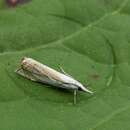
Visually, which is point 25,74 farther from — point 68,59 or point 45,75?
point 68,59

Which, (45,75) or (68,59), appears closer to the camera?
(45,75)

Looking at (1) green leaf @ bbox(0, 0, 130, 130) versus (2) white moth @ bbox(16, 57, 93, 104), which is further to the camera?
(2) white moth @ bbox(16, 57, 93, 104)

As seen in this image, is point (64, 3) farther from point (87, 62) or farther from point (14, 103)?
point (14, 103)

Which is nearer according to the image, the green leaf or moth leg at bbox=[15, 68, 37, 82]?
the green leaf

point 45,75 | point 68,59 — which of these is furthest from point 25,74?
point 68,59

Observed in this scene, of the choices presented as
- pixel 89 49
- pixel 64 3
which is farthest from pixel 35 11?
pixel 89 49
